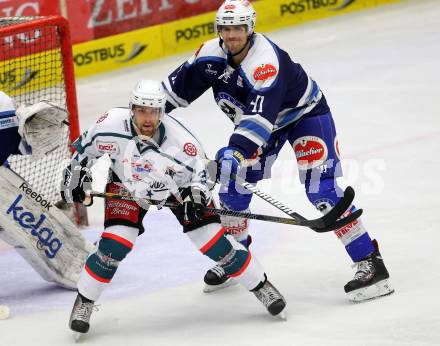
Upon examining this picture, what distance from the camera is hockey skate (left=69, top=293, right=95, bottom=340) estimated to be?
5.11 metres

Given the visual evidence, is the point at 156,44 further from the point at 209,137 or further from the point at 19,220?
the point at 19,220

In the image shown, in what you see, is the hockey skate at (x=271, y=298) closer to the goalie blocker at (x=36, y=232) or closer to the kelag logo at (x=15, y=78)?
the goalie blocker at (x=36, y=232)

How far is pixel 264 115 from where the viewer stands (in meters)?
5.15

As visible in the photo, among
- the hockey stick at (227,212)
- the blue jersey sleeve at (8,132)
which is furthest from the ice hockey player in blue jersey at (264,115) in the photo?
the blue jersey sleeve at (8,132)

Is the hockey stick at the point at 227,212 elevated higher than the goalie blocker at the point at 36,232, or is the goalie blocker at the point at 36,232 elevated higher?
the hockey stick at the point at 227,212

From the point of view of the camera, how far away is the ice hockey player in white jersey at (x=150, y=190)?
505cm

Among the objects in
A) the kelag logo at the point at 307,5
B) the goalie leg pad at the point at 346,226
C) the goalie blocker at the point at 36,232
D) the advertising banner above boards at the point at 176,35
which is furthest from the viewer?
the kelag logo at the point at 307,5

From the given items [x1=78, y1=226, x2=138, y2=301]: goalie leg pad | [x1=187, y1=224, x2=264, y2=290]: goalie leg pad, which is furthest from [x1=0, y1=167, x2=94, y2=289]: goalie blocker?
[x1=187, y1=224, x2=264, y2=290]: goalie leg pad

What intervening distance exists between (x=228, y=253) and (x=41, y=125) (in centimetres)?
134

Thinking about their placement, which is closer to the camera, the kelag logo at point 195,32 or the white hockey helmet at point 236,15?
the white hockey helmet at point 236,15

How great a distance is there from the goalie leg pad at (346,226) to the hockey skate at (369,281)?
44 mm

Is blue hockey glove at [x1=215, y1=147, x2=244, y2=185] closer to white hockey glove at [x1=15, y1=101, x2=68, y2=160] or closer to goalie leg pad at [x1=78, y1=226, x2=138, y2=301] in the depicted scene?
goalie leg pad at [x1=78, y1=226, x2=138, y2=301]

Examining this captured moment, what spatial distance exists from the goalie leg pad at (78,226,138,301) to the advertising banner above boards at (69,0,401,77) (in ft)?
18.5

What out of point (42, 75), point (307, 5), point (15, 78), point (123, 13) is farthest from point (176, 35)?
point (42, 75)
